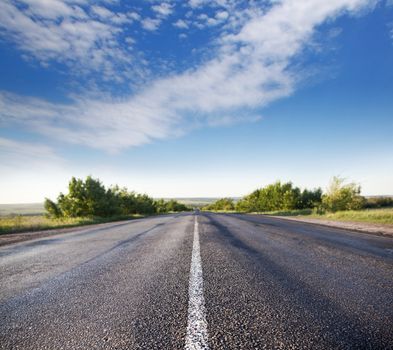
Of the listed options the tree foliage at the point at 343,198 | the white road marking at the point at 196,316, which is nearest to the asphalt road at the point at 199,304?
the white road marking at the point at 196,316

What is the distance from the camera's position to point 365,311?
7.30ft

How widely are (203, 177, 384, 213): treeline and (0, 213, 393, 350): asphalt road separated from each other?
80.7 ft

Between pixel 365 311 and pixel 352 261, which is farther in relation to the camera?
pixel 352 261

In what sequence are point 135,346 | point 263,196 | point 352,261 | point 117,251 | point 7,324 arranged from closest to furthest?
point 135,346 < point 7,324 < point 352,261 < point 117,251 < point 263,196

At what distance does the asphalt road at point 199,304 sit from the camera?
1.75m

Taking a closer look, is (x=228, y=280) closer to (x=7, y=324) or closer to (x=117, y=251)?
(x=7, y=324)

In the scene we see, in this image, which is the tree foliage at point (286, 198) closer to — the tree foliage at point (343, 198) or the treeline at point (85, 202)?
the tree foliage at point (343, 198)

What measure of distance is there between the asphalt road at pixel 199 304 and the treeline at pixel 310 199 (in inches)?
968

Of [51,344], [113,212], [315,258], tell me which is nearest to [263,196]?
[113,212]

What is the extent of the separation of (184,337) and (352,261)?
4.11 metres

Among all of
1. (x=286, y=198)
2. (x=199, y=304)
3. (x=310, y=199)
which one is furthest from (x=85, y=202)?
(x=310, y=199)

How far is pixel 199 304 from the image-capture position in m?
2.36

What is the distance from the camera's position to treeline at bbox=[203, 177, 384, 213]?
25.4m

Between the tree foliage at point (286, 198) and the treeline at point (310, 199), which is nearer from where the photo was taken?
the treeline at point (310, 199)
